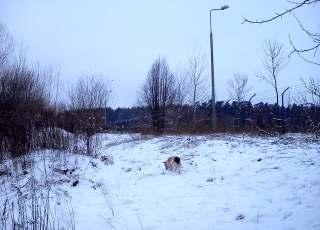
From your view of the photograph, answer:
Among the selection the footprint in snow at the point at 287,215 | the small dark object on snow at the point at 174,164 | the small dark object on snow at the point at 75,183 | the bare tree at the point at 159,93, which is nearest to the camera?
the footprint in snow at the point at 287,215

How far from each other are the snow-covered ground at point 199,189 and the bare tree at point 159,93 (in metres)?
16.2

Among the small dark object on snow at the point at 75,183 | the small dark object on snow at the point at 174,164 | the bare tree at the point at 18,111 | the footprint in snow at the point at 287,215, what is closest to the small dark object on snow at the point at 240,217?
the footprint in snow at the point at 287,215

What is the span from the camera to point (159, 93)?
91.2ft

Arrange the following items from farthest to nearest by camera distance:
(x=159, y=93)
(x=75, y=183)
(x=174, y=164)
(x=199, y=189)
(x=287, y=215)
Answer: (x=159, y=93) → (x=174, y=164) → (x=75, y=183) → (x=199, y=189) → (x=287, y=215)

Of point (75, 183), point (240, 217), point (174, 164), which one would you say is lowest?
point (240, 217)

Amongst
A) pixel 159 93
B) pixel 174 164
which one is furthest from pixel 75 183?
pixel 159 93

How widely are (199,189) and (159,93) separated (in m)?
20.6

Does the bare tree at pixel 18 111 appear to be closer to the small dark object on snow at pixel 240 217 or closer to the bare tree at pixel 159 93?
the small dark object on snow at pixel 240 217

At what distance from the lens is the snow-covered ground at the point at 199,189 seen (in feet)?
18.3

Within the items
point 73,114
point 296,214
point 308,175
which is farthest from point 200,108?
point 296,214

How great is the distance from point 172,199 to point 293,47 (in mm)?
4143

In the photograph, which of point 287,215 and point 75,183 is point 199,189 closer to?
point 287,215

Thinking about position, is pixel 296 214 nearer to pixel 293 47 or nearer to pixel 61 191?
pixel 293 47

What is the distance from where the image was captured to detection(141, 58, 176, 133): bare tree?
2744cm
